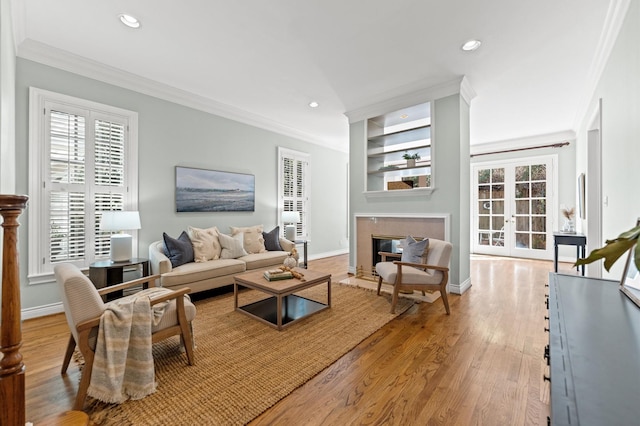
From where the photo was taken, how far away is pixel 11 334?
1.02 metres

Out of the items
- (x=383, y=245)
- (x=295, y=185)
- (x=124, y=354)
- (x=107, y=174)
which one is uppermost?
(x=295, y=185)

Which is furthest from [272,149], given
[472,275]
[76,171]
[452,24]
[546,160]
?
[546,160]

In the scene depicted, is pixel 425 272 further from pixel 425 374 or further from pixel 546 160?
pixel 546 160

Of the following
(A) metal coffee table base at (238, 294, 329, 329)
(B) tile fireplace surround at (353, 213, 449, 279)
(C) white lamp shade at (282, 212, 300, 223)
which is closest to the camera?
(A) metal coffee table base at (238, 294, 329, 329)

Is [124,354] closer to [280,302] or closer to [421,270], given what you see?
[280,302]

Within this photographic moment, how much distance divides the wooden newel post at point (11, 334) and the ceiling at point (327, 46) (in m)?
2.22

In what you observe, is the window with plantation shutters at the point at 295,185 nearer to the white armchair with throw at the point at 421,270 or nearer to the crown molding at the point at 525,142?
the white armchair with throw at the point at 421,270

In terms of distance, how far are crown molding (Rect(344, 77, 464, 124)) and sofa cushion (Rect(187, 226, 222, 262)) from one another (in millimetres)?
3004

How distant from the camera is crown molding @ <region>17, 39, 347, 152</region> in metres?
2.98

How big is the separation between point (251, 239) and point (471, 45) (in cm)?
382

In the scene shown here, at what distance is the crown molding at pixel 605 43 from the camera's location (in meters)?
2.28

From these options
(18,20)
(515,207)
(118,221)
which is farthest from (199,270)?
(515,207)

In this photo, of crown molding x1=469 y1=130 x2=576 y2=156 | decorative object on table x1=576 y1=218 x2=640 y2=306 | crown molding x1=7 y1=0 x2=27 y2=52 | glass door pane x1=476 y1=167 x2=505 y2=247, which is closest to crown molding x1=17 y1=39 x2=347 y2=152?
crown molding x1=7 y1=0 x2=27 y2=52

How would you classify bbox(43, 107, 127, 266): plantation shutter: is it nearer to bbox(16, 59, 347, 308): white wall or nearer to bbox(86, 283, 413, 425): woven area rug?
bbox(16, 59, 347, 308): white wall
